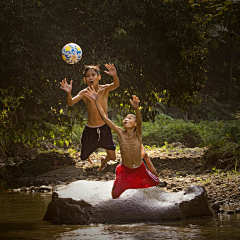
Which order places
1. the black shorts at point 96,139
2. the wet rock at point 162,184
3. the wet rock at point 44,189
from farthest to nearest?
1. the wet rock at point 44,189
2. the wet rock at point 162,184
3. the black shorts at point 96,139

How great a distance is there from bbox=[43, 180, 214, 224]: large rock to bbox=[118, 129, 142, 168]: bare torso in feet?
2.48

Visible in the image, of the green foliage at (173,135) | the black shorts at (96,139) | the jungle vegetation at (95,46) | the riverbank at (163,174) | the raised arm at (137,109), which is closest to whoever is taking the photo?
the raised arm at (137,109)

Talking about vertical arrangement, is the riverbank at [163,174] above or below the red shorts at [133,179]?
below

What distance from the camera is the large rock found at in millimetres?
6605

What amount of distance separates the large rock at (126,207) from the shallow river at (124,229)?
21cm

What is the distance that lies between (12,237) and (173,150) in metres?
12.8

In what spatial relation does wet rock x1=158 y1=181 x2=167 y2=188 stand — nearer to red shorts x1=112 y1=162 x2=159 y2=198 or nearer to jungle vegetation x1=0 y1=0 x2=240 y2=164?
red shorts x1=112 y1=162 x2=159 y2=198

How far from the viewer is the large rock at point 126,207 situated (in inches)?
260

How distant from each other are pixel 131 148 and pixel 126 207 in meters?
1.08

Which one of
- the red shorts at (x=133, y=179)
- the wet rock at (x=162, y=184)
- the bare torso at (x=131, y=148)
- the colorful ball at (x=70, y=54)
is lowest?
the wet rock at (x=162, y=184)

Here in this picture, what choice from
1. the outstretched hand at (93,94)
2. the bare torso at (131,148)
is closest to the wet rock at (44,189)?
the bare torso at (131,148)

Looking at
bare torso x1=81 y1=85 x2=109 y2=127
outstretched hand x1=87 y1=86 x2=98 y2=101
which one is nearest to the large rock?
bare torso x1=81 y1=85 x2=109 y2=127

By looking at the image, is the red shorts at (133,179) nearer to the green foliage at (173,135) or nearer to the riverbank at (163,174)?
the riverbank at (163,174)

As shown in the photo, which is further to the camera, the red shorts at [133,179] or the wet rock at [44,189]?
the wet rock at [44,189]
